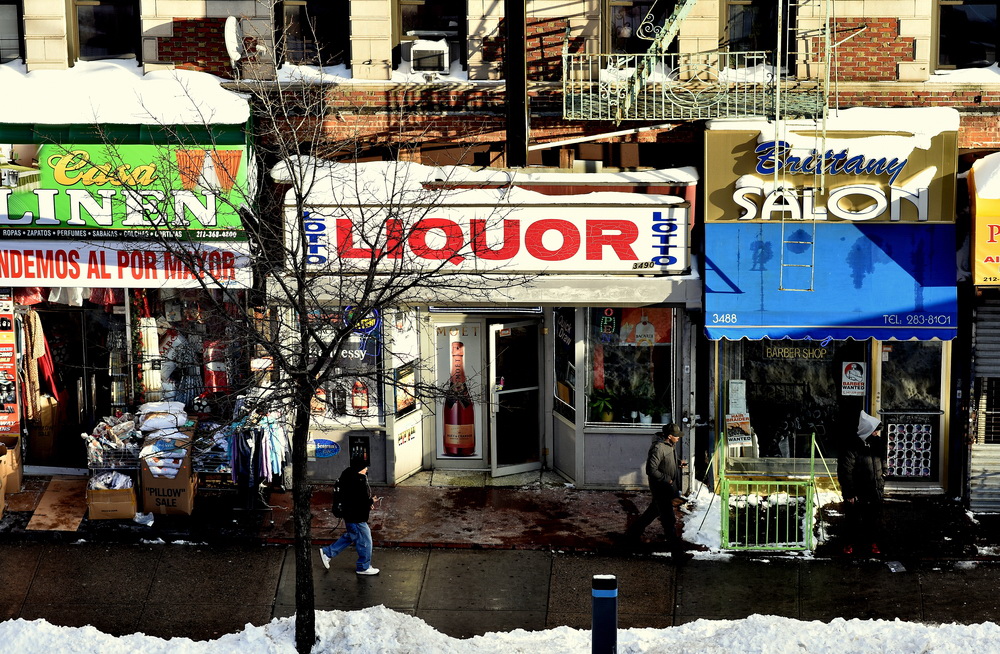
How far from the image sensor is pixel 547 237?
14656 millimetres

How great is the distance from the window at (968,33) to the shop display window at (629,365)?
15.8ft

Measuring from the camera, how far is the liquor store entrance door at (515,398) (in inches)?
636

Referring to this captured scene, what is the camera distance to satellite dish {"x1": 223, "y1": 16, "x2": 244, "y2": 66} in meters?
14.5

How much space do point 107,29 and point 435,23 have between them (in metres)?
4.13

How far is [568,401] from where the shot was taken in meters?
16.0

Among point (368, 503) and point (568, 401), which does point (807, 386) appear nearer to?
point (568, 401)

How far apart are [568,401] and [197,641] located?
6.32 meters

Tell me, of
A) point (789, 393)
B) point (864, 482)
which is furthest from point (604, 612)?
point (789, 393)

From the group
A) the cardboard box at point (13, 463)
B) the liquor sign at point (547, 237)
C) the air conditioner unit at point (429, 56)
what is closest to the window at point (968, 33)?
the liquor sign at point (547, 237)

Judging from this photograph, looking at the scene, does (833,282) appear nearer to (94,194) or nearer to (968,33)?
(968,33)

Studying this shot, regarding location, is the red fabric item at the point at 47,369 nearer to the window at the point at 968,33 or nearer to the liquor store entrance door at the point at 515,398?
the liquor store entrance door at the point at 515,398

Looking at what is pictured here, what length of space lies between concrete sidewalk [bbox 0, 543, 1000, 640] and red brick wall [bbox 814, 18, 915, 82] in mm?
5845

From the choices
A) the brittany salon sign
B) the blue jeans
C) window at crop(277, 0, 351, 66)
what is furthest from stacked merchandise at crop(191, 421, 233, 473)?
the brittany salon sign

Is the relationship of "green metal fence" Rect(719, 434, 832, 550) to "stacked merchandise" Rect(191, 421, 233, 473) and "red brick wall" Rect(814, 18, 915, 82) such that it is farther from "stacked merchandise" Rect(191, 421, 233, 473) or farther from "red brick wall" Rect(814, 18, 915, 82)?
"stacked merchandise" Rect(191, 421, 233, 473)
